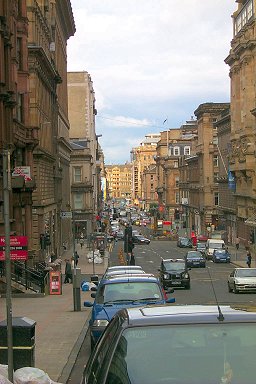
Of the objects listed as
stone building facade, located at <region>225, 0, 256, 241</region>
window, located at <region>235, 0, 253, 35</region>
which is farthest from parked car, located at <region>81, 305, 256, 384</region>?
window, located at <region>235, 0, 253, 35</region>

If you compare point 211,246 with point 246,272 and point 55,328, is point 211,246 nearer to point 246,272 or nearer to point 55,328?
point 246,272

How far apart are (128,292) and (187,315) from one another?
1110 centimetres

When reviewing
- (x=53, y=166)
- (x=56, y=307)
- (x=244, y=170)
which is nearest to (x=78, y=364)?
(x=56, y=307)

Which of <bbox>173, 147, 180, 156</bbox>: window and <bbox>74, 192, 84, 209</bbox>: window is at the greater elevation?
<bbox>173, 147, 180, 156</bbox>: window

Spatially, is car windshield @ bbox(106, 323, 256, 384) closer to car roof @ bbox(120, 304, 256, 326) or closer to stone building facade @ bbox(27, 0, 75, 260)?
car roof @ bbox(120, 304, 256, 326)

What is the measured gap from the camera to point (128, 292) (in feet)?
54.1

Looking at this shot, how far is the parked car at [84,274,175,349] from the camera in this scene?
1558 cm

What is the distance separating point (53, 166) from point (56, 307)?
35.7 metres

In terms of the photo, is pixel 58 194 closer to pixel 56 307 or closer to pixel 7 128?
pixel 7 128

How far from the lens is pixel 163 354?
507 centimetres

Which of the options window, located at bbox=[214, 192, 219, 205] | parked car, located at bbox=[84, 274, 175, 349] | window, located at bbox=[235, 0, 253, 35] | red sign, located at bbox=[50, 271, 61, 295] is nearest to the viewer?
parked car, located at bbox=[84, 274, 175, 349]

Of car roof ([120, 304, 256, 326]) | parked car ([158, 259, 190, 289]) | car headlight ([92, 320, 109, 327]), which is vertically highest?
car roof ([120, 304, 256, 326])

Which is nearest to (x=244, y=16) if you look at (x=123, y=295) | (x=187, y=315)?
(x=123, y=295)

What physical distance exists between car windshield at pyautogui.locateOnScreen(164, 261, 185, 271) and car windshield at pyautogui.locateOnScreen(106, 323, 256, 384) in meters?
33.3
